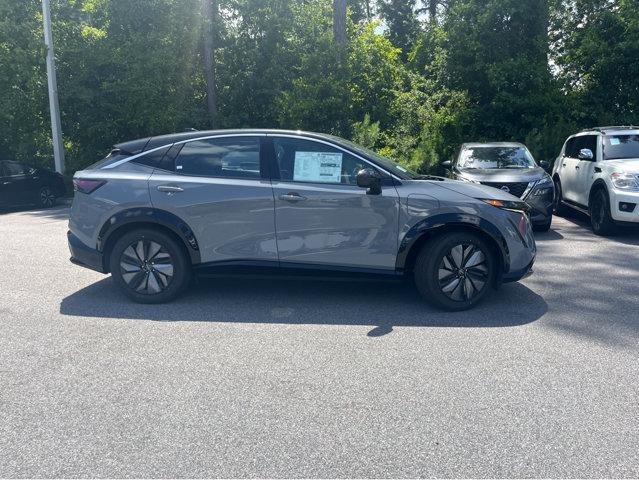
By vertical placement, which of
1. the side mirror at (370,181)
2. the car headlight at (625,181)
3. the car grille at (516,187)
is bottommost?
the car grille at (516,187)

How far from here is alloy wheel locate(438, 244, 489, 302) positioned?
20.0ft

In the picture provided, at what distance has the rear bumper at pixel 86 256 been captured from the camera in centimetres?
645

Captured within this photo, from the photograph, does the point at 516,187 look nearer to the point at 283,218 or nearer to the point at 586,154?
the point at 586,154

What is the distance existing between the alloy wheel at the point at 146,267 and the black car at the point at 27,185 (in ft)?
37.3

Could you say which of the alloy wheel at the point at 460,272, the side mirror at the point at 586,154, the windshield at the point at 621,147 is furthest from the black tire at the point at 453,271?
the windshield at the point at 621,147

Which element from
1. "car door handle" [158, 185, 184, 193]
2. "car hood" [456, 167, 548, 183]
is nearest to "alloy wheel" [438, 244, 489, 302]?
"car door handle" [158, 185, 184, 193]

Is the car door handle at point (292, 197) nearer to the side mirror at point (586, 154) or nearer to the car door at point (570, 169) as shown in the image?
the side mirror at point (586, 154)

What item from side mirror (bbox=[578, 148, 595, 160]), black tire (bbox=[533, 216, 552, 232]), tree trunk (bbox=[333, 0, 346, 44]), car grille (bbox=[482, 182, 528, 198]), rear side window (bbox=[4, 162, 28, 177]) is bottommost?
black tire (bbox=[533, 216, 552, 232])

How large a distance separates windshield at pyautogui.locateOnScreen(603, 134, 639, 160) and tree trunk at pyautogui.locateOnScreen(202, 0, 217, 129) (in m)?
15.5

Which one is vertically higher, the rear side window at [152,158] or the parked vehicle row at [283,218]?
the rear side window at [152,158]

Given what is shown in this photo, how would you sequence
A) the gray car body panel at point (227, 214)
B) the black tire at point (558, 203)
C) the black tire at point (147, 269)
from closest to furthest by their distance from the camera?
the gray car body panel at point (227, 214) → the black tire at point (147, 269) → the black tire at point (558, 203)

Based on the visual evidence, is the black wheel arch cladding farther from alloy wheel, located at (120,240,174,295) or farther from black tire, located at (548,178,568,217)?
black tire, located at (548,178,568,217)

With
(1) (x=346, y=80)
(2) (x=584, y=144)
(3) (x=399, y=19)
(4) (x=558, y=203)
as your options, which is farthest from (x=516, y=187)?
(3) (x=399, y=19)

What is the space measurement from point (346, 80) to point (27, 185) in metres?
10.4
